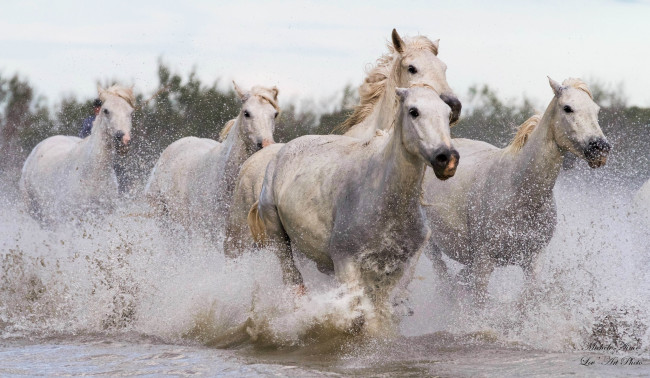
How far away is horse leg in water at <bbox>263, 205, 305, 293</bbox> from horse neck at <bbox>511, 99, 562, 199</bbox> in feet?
5.99

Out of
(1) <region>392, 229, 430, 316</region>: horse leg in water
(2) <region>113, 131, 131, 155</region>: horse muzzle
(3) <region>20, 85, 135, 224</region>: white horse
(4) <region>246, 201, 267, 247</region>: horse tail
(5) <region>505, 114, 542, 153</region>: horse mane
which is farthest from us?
(3) <region>20, 85, 135, 224</region>: white horse

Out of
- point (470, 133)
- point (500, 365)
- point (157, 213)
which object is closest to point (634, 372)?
point (500, 365)

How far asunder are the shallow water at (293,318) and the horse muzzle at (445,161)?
1043 mm

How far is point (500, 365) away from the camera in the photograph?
621cm

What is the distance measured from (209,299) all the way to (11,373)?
237 cm

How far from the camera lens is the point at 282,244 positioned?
24.3 feet

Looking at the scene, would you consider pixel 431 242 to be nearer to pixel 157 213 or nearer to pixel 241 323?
pixel 241 323

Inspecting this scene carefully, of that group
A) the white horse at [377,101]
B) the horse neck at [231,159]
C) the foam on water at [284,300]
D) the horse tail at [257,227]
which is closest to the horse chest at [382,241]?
the foam on water at [284,300]

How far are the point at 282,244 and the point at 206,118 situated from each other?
18897mm

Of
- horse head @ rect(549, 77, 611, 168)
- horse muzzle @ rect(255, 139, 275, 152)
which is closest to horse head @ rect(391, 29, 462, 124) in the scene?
horse head @ rect(549, 77, 611, 168)

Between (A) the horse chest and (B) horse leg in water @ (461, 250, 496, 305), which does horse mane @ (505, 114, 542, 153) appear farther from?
(A) the horse chest

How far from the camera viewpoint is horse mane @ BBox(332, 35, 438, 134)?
28.2ft

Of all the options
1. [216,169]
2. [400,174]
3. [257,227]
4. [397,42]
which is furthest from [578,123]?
[216,169]

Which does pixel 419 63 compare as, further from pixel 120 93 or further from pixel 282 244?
pixel 120 93
